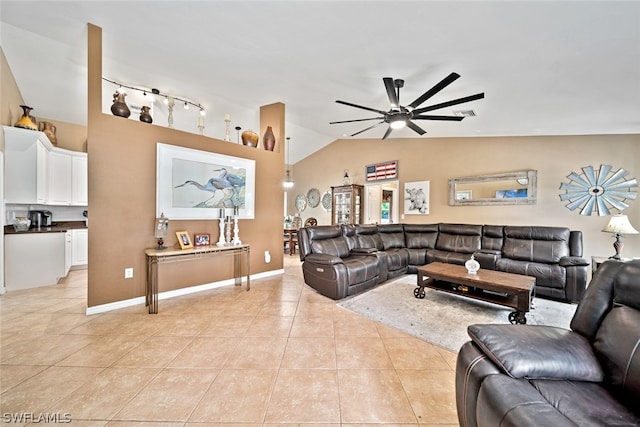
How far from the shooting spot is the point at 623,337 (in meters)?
1.14

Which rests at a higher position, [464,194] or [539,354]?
[464,194]

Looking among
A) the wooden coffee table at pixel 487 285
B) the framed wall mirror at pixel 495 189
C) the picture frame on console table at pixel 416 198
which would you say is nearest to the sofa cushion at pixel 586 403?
the wooden coffee table at pixel 487 285

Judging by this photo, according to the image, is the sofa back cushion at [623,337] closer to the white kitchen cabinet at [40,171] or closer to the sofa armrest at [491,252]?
the sofa armrest at [491,252]

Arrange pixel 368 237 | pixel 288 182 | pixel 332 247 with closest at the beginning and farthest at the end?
pixel 332 247, pixel 368 237, pixel 288 182

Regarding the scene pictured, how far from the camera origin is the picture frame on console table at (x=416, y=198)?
19.8ft

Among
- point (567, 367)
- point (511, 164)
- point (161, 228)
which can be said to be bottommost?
point (567, 367)

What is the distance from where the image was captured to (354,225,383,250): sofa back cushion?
15.7 feet

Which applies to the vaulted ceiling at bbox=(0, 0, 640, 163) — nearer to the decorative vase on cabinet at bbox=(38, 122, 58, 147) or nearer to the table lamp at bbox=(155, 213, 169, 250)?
the decorative vase on cabinet at bbox=(38, 122, 58, 147)

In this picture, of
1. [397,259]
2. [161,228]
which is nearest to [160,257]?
[161,228]

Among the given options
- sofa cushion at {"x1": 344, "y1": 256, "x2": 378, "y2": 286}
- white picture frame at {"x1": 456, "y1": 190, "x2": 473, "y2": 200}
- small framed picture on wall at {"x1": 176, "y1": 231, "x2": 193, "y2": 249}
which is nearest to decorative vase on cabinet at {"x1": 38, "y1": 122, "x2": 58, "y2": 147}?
small framed picture on wall at {"x1": 176, "y1": 231, "x2": 193, "y2": 249}

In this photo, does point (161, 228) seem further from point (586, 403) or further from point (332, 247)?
point (586, 403)

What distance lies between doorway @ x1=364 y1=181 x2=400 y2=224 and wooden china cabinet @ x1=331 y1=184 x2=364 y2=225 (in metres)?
0.20

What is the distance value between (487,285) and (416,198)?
3.56m

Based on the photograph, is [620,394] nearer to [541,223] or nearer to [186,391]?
[186,391]
